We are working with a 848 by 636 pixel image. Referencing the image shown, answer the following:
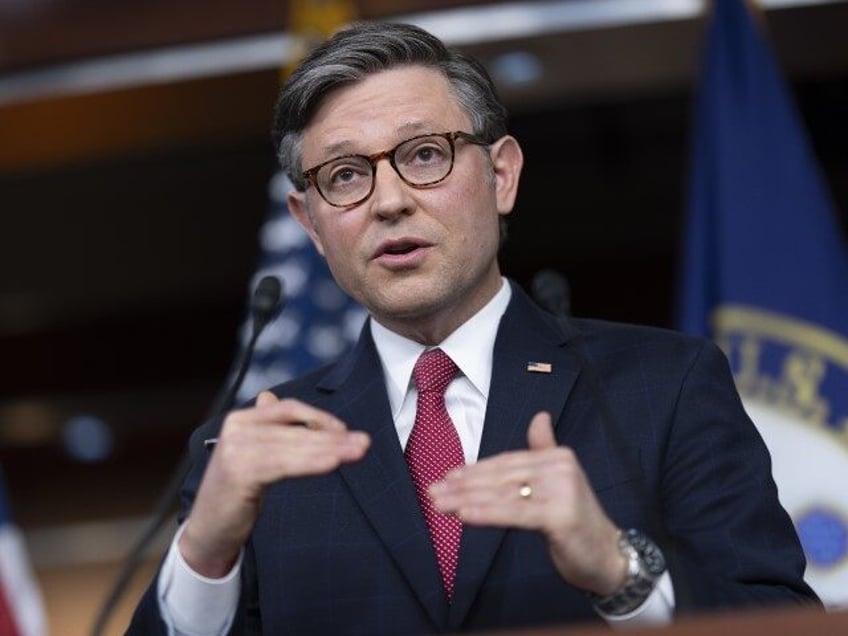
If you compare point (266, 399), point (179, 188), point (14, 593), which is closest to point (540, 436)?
point (266, 399)

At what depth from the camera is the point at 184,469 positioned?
6.01 feet

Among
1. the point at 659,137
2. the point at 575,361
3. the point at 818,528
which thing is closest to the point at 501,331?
the point at 575,361

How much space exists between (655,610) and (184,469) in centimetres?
60

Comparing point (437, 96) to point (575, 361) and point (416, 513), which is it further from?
point (416, 513)

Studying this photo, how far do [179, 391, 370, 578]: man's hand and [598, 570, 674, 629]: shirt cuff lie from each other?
301 mm

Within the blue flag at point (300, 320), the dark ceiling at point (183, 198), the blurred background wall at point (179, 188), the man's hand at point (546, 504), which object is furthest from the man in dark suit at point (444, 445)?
the dark ceiling at point (183, 198)

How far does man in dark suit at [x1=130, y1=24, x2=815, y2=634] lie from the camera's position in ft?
5.01

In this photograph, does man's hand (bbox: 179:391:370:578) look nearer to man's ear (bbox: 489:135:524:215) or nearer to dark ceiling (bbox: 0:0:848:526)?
man's ear (bbox: 489:135:524:215)

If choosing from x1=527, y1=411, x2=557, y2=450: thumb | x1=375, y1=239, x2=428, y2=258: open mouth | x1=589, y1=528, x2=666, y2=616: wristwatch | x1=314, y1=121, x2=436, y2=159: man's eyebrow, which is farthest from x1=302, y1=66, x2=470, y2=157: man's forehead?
x1=589, y1=528, x2=666, y2=616: wristwatch

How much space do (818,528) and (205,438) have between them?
1.60 meters

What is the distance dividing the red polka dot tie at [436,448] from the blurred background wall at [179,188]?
6.34ft

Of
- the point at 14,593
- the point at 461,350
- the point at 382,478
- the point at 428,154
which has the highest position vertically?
the point at 428,154

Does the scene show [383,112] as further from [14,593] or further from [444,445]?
[14,593]

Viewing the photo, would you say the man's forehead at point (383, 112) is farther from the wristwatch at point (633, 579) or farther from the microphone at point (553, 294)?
the wristwatch at point (633, 579)
